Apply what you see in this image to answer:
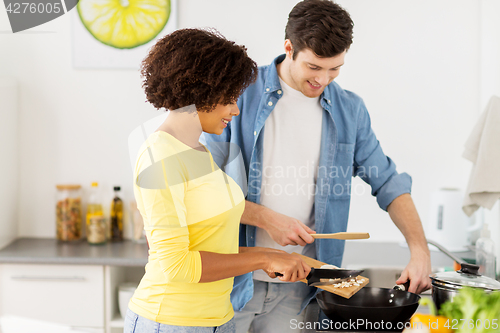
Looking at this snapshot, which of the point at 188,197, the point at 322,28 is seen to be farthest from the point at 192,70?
the point at 322,28

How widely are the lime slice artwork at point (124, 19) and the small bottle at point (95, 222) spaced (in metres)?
0.74

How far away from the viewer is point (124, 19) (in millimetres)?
2055

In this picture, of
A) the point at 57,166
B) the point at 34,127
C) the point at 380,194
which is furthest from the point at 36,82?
the point at 380,194

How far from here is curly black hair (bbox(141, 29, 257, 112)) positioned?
908 millimetres

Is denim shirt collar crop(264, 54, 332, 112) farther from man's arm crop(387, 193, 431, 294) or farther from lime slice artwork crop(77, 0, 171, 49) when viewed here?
lime slice artwork crop(77, 0, 171, 49)

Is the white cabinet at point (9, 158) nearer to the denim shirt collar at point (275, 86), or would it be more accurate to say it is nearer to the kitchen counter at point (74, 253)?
the kitchen counter at point (74, 253)

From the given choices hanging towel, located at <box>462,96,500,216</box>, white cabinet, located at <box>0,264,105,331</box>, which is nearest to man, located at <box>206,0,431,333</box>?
hanging towel, located at <box>462,96,500,216</box>

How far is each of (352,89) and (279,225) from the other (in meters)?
1.11

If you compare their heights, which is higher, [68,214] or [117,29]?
[117,29]

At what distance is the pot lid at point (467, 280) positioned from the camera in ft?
2.99

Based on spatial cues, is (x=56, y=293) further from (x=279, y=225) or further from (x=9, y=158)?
(x=279, y=225)

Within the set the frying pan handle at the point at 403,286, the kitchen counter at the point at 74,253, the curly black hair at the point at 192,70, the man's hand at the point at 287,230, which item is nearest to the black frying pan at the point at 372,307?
the frying pan handle at the point at 403,286

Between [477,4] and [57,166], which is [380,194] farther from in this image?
[57,166]

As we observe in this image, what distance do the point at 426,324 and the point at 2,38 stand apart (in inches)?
89.8
